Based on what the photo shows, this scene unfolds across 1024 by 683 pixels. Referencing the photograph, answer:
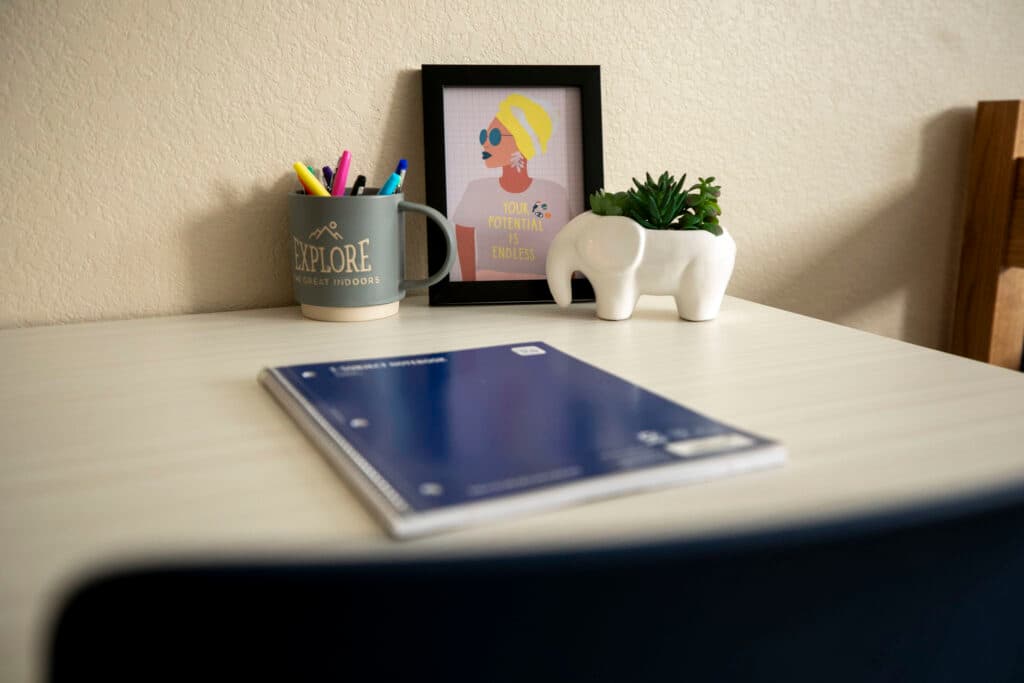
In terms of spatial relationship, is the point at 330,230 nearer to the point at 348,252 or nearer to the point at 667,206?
the point at 348,252

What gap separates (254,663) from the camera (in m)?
0.20

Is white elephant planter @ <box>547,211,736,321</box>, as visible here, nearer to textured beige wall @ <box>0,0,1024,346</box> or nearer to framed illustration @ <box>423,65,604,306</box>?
framed illustration @ <box>423,65,604,306</box>

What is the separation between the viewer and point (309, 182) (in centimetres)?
82

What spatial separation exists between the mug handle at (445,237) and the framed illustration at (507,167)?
0.18 ft

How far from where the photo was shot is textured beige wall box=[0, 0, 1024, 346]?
2.64 feet

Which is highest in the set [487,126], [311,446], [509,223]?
[487,126]

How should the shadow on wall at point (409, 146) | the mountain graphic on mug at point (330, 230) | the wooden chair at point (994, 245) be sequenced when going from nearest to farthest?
the mountain graphic on mug at point (330, 230) → the shadow on wall at point (409, 146) → the wooden chair at point (994, 245)

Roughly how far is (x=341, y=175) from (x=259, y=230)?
123 mm

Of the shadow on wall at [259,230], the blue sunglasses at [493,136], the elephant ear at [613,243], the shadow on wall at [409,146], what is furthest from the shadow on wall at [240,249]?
the elephant ear at [613,243]

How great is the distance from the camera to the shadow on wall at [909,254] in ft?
4.05

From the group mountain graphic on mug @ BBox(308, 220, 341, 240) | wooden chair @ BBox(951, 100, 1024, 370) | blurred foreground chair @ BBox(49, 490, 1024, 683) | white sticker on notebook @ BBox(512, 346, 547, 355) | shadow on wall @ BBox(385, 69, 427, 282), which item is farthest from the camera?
wooden chair @ BBox(951, 100, 1024, 370)

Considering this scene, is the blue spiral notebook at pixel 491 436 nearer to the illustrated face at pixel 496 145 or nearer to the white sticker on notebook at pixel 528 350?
the white sticker on notebook at pixel 528 350

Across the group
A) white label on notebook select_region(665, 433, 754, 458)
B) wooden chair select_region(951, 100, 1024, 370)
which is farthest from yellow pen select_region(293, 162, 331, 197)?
wooden chair select_region(951, 100, 1024, 370)

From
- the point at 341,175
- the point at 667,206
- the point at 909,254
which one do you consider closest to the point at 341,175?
the point at 341,175
